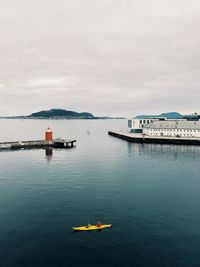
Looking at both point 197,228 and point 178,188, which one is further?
point 178,188

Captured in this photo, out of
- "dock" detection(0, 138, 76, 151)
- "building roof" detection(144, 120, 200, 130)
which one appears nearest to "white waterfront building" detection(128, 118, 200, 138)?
"building roof" detection(144, 120, 200, 130)

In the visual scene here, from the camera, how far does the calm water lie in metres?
30.7

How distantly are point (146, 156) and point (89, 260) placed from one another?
3029 inches

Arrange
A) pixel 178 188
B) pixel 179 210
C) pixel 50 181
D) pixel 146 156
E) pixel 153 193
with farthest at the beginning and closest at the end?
pixel 146 156 < pixel 50 181 < pixel 178 188 < pixel 153 193 < pixel 179 210

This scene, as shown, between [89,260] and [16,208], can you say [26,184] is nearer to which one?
[16,208]

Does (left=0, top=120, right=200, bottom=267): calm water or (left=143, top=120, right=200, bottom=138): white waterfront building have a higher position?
(left=143, top=120, right=200, bottom=138): white waterfront building

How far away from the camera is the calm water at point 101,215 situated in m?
30.7

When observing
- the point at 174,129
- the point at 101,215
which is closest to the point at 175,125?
the point at 174,129

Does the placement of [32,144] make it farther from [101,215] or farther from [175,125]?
[101,215]

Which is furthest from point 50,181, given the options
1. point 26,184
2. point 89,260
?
point 89,260

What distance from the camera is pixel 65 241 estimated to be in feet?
111

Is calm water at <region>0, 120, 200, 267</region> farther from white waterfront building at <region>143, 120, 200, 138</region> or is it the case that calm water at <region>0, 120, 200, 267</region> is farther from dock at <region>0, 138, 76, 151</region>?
white waterfront building at <region>143, 120, 200, 138</region>

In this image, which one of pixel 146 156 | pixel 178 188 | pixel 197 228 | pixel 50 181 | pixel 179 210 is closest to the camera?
pixel 197 228

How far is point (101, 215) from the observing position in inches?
1672
